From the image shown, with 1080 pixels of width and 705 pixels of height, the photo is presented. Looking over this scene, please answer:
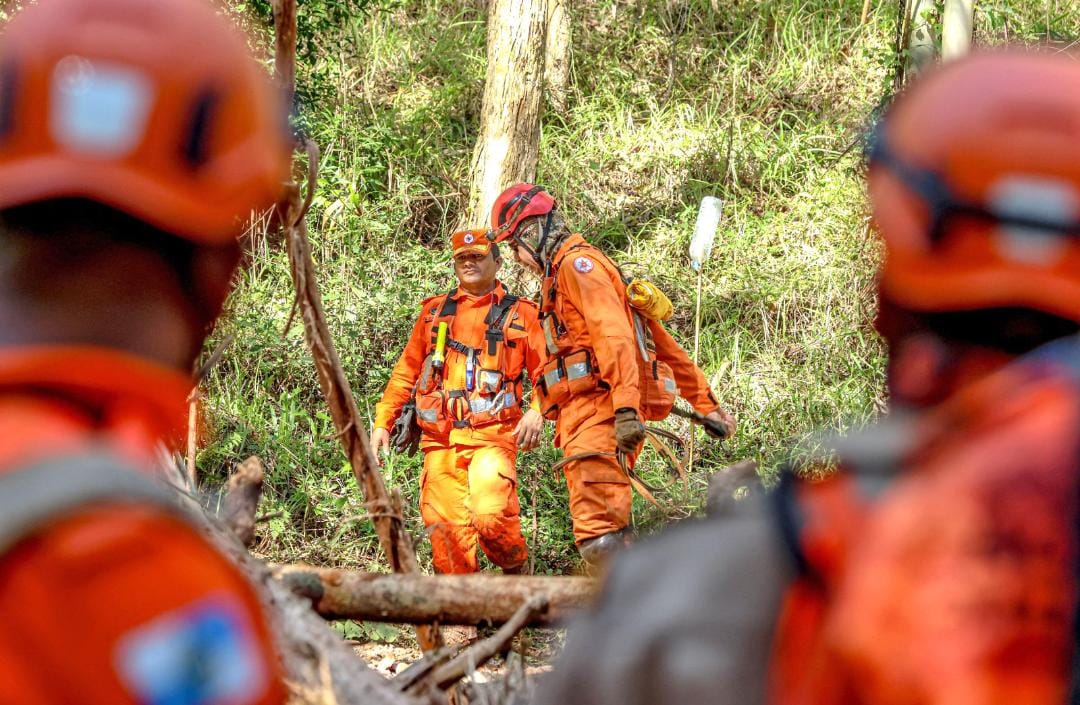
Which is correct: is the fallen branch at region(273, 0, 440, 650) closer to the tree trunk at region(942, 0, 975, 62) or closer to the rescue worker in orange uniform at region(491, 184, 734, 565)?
the rescue worker in orange uniform at region(491, 184, 734, 565)

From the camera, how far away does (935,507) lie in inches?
33.9

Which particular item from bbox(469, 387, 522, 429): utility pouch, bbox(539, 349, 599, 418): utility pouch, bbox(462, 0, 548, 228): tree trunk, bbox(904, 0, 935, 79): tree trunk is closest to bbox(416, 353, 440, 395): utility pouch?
bbox(469, 387, 522, 429): utility pouch

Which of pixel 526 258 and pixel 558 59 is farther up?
pixel 558 59

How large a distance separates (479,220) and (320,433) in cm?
242

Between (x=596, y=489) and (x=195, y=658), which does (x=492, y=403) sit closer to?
(x=596, y=489)

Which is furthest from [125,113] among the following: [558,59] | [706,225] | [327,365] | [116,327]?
[558,59]

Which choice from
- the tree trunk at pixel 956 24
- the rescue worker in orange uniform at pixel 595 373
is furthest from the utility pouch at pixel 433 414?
the tree trunk at pixel 956 24

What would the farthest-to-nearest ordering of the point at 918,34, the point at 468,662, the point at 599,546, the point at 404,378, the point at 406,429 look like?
the point at 918,34 → the point at 404,378 → the point at 406,429 → the point at 599,546 → the point at 468,662

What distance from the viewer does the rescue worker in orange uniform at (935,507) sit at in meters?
0.83

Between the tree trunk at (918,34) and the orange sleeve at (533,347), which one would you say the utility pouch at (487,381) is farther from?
the tree trunk at (918,34)

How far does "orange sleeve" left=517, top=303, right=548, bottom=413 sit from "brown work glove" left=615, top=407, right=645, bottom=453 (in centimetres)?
72

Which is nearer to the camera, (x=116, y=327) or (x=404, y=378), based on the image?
(x=116, y=327)

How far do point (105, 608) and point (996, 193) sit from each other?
77 cm

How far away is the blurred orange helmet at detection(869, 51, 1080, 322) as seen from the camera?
95 centimetres
